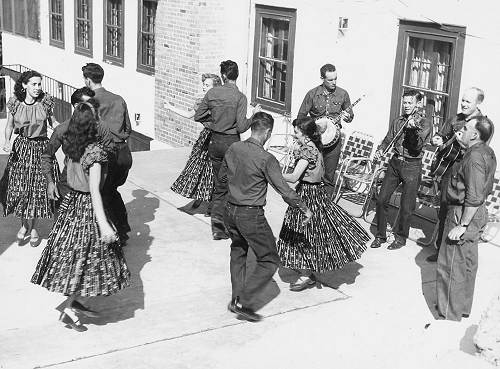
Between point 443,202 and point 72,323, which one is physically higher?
point 443,202

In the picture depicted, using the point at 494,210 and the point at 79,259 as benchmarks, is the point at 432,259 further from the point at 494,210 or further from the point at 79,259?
the point at 79,259

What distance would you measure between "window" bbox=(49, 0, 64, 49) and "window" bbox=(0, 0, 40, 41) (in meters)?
0.75

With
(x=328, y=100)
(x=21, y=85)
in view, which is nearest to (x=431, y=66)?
(x=328, y=100)

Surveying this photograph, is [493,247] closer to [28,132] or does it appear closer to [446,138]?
[446,138]

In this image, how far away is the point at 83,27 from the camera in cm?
1862

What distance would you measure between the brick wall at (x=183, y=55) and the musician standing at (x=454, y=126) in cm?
578

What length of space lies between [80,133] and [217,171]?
3.26 m

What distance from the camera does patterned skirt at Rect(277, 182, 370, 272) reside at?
301 inches

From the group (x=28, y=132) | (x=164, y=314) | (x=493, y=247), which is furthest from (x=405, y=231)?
(x=28, y=132)

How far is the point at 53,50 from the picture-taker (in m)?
20.0

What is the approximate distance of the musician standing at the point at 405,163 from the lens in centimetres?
899

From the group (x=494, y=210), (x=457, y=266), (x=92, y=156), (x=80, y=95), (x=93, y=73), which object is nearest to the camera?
(x=92, y=156)

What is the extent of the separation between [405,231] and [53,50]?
12.9 metres

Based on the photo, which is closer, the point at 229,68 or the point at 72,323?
the point at 72,323
